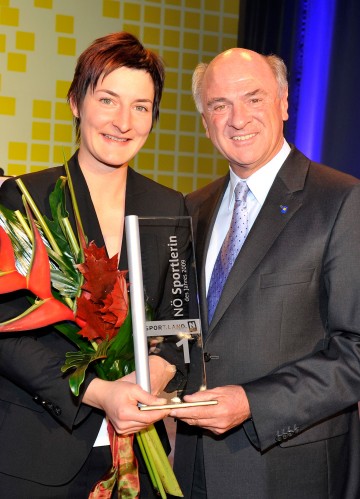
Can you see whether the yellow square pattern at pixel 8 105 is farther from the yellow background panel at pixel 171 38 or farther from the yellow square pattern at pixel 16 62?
the yellow background panel at pixel 171 38

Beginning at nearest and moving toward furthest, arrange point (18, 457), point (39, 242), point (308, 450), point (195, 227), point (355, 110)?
point (39, 242), point (18, 457), point (308, 450), point (195, 227), point (355, 110)

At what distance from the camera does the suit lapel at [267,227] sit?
200 centimetres

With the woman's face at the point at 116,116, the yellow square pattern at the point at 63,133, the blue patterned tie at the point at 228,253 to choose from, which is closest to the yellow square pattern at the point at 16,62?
the yellow square pattern at the point at 63,133

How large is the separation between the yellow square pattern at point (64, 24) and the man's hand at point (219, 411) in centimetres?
457

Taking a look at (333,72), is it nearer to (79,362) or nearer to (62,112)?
(62,112)

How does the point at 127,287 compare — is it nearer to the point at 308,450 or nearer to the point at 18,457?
the point at 18,457

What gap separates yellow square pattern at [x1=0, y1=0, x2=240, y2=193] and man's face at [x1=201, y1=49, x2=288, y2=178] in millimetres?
3787

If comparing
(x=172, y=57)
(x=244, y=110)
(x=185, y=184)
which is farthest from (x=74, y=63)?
(x=244, y=110)

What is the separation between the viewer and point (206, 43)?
20.6 feet

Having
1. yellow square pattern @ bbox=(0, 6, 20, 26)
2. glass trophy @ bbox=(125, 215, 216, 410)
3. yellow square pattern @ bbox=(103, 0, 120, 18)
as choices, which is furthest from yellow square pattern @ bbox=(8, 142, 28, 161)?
glass trophy @ bbox=(125, 215, 216, 410)

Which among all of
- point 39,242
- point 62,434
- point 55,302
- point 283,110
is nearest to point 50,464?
point 62,434

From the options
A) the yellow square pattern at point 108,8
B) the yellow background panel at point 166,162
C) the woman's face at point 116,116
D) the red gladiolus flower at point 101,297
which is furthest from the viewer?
the yellow background panel at point 166,162

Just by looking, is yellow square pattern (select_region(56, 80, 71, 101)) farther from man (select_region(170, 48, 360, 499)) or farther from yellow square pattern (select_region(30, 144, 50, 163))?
man (select_region(170, 48, 360, 499))

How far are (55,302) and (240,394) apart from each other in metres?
0.50
